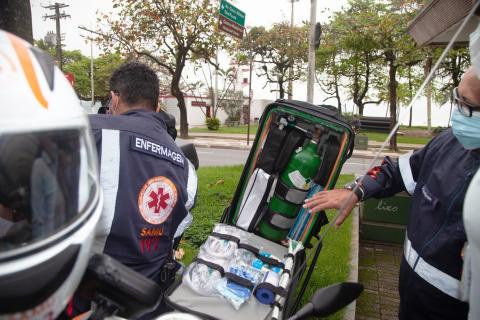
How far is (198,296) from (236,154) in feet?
42.1

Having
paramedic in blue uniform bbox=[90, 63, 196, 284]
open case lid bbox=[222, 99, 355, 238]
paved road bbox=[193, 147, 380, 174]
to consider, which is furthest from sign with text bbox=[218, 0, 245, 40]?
paramedic in blue uniform bbox=[90, 63, 196, 284]

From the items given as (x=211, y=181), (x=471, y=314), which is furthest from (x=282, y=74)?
(x=471, y=314)

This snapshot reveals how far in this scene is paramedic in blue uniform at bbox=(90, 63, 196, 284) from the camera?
5.18 ft

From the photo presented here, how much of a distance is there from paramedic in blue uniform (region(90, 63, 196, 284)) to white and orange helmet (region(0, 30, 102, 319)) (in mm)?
655

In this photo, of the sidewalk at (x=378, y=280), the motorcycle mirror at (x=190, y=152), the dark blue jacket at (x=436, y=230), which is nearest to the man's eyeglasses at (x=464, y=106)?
the dark blue jacket at (x=436, y=230)

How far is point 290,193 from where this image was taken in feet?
9.11

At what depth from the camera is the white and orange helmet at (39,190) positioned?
2.39 feet

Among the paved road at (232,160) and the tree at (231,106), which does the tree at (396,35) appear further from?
the tree at (231,106)

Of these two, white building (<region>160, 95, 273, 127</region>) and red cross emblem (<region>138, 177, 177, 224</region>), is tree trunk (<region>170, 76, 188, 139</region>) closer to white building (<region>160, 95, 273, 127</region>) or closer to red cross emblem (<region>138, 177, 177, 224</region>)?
white building (<region>160, 95, 273, 127</region>)

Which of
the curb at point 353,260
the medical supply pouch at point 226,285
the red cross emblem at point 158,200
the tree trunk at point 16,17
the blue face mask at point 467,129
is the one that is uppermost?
the tree trunk at point 16,17

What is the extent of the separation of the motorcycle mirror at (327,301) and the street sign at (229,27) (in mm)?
8338

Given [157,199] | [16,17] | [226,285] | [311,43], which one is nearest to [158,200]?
[157,199]

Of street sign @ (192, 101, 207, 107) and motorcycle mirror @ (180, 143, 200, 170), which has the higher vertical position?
street sign @ (192, 101, 207, 107)

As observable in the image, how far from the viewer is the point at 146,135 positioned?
5.61 ft
